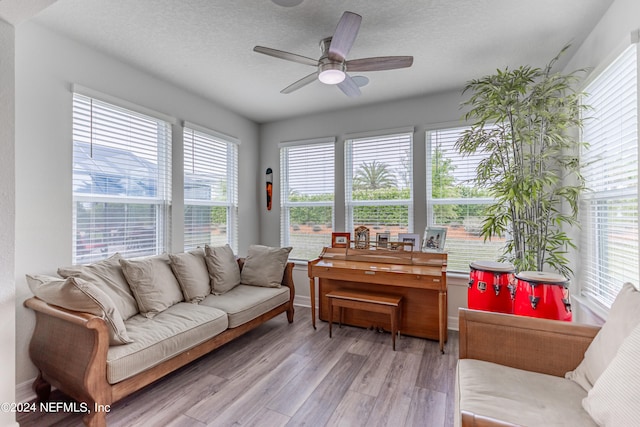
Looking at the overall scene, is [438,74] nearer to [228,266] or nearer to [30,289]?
[228,266]

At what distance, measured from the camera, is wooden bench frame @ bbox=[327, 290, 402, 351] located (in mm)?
2830

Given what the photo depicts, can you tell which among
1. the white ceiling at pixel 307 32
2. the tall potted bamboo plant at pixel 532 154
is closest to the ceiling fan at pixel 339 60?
the white ceiling at pixel 307 32

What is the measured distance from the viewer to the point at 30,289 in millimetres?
2068

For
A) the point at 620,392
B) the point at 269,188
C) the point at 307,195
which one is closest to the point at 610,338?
the point at 620,392

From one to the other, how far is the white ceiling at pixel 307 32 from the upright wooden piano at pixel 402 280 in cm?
192

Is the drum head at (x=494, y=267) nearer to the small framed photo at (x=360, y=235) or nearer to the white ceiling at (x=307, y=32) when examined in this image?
the small framed photo at (x=360, y=235)

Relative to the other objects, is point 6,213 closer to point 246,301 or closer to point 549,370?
point 246,301

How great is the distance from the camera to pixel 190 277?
285 cm

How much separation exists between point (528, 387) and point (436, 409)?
2.43 feet

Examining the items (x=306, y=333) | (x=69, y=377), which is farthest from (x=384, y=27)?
(x=69, y=377)

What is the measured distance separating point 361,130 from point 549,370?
10.3ft

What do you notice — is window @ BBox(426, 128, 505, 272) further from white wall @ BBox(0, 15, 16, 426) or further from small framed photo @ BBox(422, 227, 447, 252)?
white wall @ BBox(0, 15, 16, 426)

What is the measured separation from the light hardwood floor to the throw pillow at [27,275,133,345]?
1.77 feet

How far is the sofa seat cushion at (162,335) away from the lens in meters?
1.81
